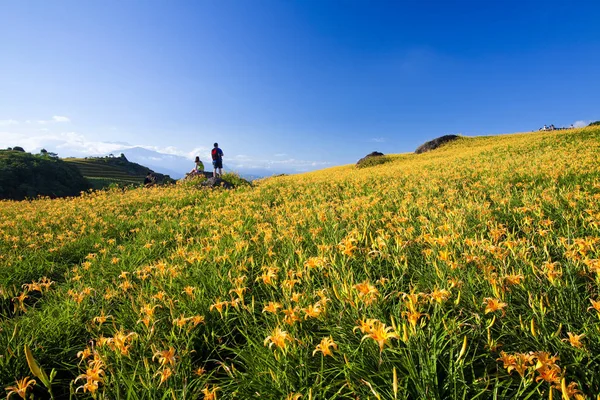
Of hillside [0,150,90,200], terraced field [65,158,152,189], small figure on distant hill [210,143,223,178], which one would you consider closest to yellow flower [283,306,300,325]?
small figure on distant hill [210,143,223,178]

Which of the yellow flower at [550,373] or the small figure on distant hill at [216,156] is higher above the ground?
the small figure on distant hill at [216,156]

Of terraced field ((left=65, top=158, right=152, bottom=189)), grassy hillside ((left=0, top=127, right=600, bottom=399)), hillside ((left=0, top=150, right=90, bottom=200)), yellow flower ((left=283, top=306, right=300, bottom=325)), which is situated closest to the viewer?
grassy hillside ((left=0, top=127, right=600, bottom=399))

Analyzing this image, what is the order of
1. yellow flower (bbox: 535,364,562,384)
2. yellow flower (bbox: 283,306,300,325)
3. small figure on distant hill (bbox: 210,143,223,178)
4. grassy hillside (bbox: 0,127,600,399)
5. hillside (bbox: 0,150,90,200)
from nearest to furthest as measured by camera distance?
yellow flower (bbox: 535,364,562,384)
grassy hillside (bbox: 0,127,600,399)
yellow flower (bbox: 283,306,300,325)
hillside (bbox: 0,150,90,200)
small figure on distant hill (bbox: 210,143,223,178)

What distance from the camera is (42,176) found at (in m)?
18.5

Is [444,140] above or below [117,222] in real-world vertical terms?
above

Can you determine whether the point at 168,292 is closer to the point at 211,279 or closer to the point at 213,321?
the point at 211,279

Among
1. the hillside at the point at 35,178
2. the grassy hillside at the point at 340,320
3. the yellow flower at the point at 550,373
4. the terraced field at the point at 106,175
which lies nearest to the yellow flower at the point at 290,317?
the grassy hillside at the point at 340,320

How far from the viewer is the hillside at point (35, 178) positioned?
16266 mm

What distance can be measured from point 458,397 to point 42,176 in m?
25.1

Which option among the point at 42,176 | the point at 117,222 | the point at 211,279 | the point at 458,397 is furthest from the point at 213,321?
the point at 42,176

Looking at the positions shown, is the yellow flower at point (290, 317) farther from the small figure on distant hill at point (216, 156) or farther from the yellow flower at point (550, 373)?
the small figure on distant hill at point (216, 156)

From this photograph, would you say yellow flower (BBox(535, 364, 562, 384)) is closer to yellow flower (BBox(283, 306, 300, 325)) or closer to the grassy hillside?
the grassy hillside

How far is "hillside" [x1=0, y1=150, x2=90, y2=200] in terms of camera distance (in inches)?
640

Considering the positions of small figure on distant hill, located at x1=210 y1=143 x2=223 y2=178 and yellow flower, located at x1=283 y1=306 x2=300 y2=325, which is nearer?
yellow flower, located at x1=283 y1=306 x2=300 y2=325
